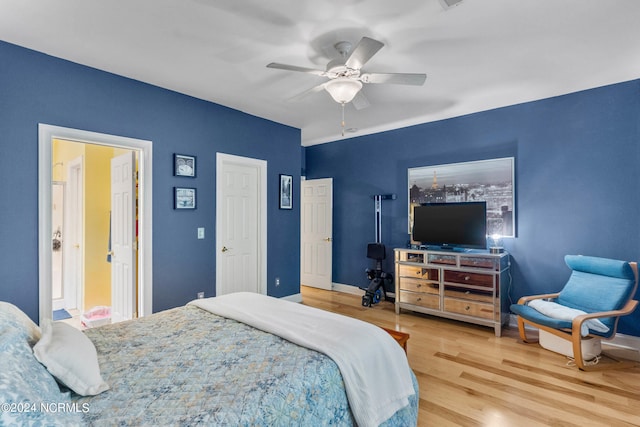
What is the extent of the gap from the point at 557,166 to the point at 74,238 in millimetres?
6438

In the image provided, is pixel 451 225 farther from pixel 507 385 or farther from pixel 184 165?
pixel 184 165

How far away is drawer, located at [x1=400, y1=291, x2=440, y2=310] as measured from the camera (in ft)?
13.4

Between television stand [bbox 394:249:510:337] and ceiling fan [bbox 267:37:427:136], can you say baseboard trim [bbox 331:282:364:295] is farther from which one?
ceiling fan [bbox 267:37:427:136]

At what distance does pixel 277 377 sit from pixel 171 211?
2637 mm

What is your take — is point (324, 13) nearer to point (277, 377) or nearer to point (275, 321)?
point (275, 321)

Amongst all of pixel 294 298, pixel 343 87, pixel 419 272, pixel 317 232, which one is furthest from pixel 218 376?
pixel 317 232

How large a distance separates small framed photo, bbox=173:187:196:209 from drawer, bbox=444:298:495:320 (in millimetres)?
3336

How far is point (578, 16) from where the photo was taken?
2146 millimetres

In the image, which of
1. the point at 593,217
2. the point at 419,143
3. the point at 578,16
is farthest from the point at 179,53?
the point at 593,217

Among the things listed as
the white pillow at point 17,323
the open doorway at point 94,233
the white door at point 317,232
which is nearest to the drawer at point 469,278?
the white door at point 317,232

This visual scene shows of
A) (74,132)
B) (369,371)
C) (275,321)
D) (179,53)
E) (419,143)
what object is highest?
(179,53)

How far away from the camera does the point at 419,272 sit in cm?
423

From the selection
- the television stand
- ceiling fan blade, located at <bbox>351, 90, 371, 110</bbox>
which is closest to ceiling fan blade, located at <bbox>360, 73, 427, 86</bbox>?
ceiling fan blade, located at <bbox>351, 90, 371, 110</bbox>

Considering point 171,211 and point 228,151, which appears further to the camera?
point 228,151
